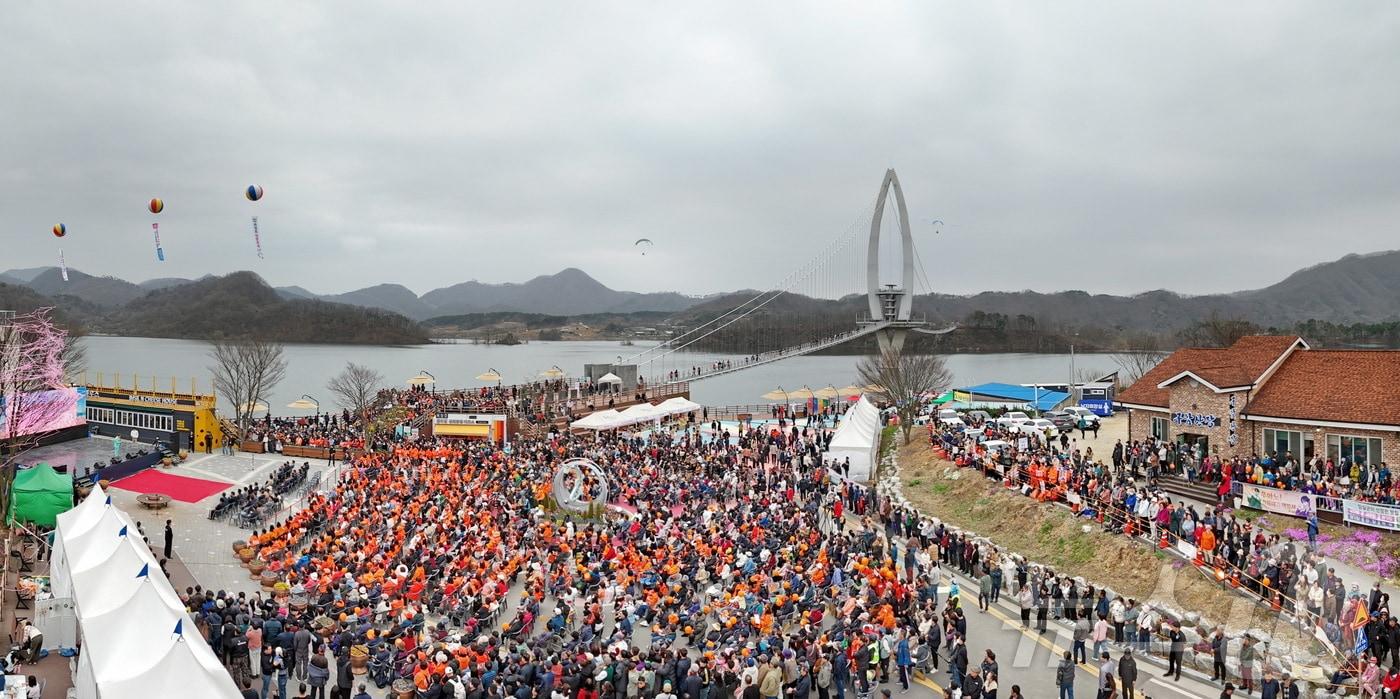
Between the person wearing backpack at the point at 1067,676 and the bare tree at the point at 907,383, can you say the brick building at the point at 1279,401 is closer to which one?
the bare tree at the point at 907,383

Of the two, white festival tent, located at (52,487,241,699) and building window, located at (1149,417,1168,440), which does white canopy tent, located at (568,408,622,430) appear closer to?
building window, located at (1149,417,1168,440)

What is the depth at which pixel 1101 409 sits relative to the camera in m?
44.0

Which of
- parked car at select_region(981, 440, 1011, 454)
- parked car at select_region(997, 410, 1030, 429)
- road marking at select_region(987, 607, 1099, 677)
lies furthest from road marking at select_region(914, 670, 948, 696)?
parked car at select_region(997, 410, 1030, 429)

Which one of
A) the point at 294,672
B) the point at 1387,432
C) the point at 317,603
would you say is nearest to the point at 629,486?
the point at 317,603

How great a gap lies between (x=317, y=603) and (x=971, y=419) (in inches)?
1307

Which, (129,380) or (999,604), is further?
(129,380)

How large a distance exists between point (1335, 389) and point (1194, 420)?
362 cm

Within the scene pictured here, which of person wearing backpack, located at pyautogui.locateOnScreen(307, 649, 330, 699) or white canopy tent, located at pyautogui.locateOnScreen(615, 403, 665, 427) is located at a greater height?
white canopy tent, located at pyautogui.locateOnScreen(615, 403, 665, 427)

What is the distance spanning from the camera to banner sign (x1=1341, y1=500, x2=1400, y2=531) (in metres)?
17.3

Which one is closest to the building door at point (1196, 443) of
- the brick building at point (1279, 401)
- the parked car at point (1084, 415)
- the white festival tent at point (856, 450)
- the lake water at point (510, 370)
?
the brick building at point (1279, 401)

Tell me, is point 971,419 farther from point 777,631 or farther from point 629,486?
point 777,631

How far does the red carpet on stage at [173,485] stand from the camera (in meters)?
28.1

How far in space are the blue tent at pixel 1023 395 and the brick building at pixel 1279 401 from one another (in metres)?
20.7

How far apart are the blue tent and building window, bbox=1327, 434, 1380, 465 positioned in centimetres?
2561
